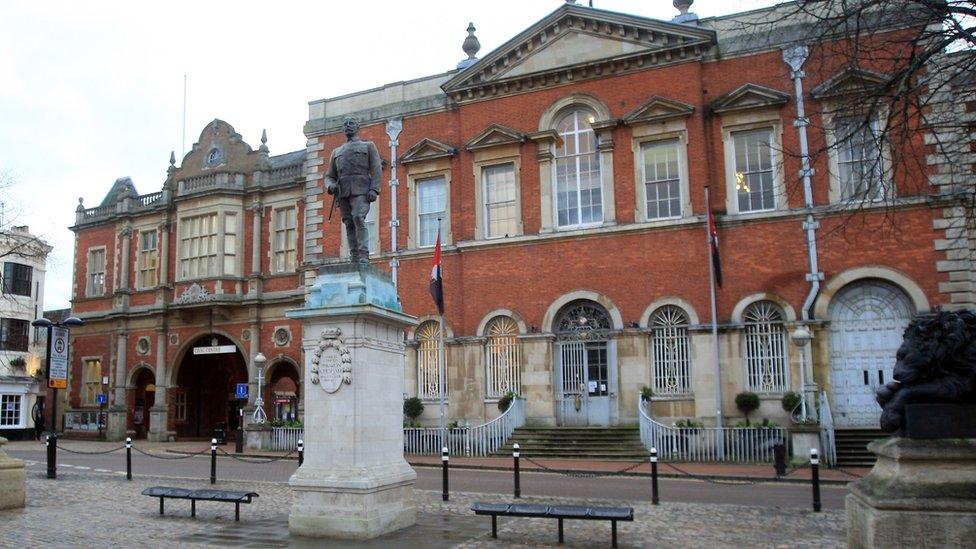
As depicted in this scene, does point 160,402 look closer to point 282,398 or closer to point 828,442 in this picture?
point 282,398

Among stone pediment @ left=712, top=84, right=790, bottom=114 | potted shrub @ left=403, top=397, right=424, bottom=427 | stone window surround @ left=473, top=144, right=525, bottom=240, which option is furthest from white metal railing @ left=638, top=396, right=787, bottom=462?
stone pediment @ left=712, top=84, right=790, bottom=114

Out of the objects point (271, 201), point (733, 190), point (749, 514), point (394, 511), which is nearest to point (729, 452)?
point (733, 190)

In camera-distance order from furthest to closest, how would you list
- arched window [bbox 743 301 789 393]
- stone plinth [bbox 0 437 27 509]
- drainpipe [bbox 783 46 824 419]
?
arched window [bbox 743 301 789 393] < drainpipe [bbox 783 46 824 419] < stone plinth [bbox 0 437 27 509]

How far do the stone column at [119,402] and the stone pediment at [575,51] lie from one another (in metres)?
21.5

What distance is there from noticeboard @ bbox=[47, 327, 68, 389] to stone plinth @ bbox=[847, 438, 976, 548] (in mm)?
17591

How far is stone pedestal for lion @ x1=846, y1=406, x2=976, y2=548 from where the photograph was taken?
754cm

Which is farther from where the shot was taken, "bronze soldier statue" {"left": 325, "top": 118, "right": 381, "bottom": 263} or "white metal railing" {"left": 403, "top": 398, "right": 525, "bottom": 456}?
"white metal railing" {"left": 403, "top": 398, "right": 525, "bottom": 456}

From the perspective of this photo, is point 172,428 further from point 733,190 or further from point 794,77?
point 794,77

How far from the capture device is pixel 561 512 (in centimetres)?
988

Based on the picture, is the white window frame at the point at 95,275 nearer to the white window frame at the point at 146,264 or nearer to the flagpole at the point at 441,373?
the white window frame at the point at 146,264

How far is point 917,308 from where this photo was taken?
70.1 feet

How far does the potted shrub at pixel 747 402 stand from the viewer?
73.2ft

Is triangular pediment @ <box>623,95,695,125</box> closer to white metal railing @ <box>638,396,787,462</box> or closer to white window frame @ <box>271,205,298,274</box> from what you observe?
white metal railing @ <box>638,396,787,462</box>

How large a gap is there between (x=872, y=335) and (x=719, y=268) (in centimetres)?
444
